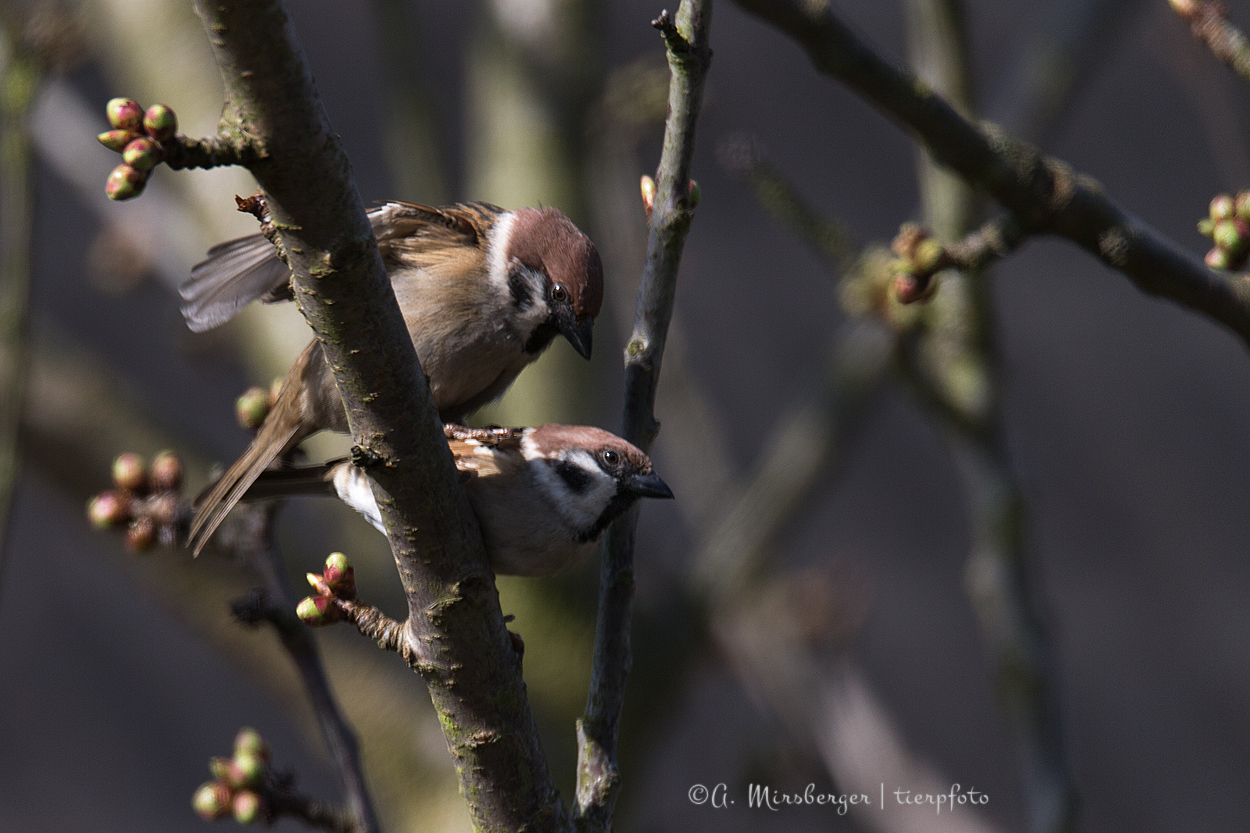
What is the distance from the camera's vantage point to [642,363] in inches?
60.9

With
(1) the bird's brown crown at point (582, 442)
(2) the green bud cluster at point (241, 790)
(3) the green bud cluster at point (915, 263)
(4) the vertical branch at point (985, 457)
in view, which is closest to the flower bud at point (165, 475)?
(2) the green bud cluster at point (241, 790)

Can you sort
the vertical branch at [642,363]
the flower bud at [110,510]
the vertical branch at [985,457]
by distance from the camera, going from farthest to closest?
1. the vertical branch at [985,457]
2. the flower bud at [110,510]
3. the vertical branch at [642,363]

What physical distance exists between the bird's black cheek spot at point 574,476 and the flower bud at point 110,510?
717mm

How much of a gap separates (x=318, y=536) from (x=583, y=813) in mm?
3152

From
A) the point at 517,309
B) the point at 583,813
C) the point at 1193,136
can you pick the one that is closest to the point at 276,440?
the point at 517,309

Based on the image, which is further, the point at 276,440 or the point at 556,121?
the point at 556,121

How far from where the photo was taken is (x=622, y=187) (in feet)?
12.9

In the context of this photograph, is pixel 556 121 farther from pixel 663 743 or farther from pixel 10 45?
pixel 663 743

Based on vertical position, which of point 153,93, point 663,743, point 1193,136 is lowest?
point 663,743

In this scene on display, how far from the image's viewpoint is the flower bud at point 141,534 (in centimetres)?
176

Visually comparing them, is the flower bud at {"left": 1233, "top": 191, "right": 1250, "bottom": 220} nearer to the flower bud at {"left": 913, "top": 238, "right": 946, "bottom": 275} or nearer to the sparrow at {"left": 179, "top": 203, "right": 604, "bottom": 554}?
the flower bud at {"left": 913, "top": 238, "right": 946, "bottom": 275}

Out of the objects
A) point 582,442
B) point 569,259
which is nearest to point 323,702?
point 582,442

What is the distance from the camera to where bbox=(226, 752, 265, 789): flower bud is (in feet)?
5.40

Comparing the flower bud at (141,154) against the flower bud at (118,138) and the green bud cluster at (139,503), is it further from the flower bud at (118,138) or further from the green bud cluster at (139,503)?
the green bud cluster at (139,503)
